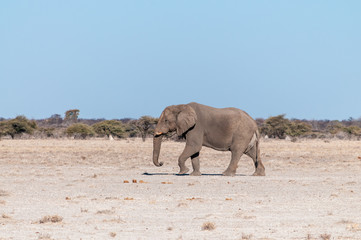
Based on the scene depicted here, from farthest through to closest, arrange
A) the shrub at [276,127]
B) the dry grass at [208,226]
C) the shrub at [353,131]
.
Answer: the shrub at [353,131] < the shrub at [276,127] < the dry grass at [208,226]

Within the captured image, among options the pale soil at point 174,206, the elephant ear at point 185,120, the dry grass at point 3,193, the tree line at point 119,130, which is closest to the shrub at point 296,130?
the tree line at point 119,130

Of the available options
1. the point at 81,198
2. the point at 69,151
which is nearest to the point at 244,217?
the point at 81,198

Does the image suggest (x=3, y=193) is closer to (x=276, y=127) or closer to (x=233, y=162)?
(x=233, y=162)

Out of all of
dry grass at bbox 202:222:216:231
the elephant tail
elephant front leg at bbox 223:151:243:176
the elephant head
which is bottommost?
dry grass at bbox 202:222:216:231

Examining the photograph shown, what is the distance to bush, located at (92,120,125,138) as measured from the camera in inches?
2835

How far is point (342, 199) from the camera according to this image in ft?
55.7

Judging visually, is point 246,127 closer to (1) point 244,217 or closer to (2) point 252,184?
(2) point 252,184

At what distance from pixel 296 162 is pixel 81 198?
63.5ft

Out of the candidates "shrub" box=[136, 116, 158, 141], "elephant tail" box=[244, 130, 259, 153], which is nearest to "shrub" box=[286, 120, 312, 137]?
"shrub" box=[136, 116, 158, 141]

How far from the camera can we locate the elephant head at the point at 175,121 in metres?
23.5

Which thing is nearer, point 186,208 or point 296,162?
point 186,208

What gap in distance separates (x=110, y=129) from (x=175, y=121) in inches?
1952

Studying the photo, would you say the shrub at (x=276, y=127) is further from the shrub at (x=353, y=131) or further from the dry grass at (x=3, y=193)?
the dry grass at (x=3, y=193)

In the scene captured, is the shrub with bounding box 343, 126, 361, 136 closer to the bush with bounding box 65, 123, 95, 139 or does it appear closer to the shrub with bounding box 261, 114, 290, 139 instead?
the shrub with bounding box 261, 114, 290, 139
